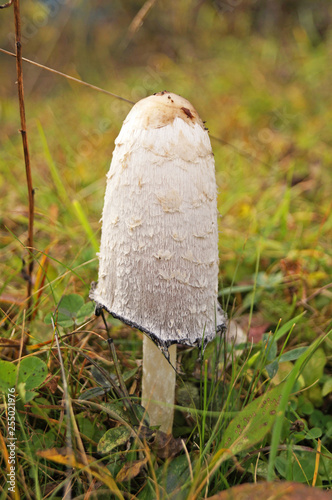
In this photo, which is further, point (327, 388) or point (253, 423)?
point (327, 388)

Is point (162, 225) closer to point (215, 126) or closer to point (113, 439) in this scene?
point (113, 439)

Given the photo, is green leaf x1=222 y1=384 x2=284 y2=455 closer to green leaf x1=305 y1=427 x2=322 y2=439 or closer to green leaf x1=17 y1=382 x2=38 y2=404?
green leaf x1=305 y1=427 x2=322 y2=439

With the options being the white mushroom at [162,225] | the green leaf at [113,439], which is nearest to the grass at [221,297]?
the green leaf at [113,439]

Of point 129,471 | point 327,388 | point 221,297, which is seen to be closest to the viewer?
point 129,471

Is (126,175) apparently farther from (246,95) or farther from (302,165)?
(246,95)

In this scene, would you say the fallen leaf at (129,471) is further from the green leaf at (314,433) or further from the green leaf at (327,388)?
the green leaf at (327,388)

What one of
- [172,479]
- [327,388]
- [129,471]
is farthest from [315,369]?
[129,471]

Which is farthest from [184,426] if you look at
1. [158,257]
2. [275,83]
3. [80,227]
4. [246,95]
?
[275,83]

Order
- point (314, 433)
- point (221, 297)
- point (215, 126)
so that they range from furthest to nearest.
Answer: point (215, 126), point (221, 297), point (314, 433)
